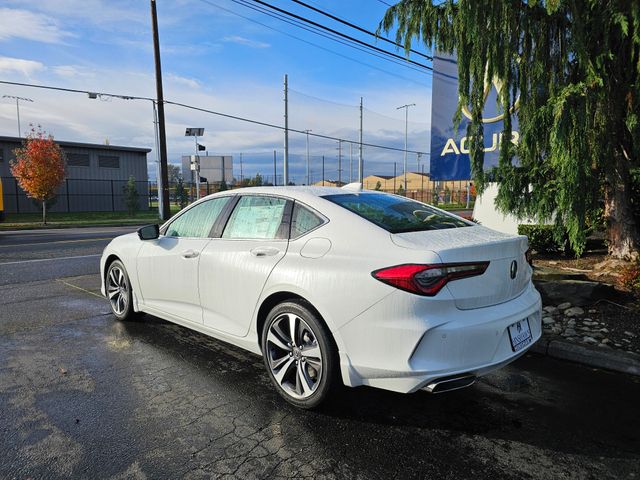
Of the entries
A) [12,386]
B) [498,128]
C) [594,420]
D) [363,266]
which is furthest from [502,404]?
[498,128]

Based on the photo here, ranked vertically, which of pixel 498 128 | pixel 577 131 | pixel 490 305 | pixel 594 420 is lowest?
pixel 594 420

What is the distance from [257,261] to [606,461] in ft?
8.22

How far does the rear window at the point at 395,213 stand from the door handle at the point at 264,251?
57 cm

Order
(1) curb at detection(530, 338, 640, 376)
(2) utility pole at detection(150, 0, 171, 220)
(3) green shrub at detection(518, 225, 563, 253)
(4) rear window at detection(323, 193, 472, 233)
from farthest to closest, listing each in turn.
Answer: (2) utility pole at detection(150, 0, 171, 220) → (3) green shrub at detection(518, 225, 563, 253) → (1) curb at detection(530, 338, 640, 376) → (4) rear window at detection(323, 193, 472, 233)

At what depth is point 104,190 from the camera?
113ft

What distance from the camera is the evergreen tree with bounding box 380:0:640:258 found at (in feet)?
19.0

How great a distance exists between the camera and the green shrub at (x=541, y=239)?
839cm

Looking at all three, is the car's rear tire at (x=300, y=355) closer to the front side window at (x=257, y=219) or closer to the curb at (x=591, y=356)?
the front side window at (x=257, y=219)

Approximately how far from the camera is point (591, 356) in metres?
4.12

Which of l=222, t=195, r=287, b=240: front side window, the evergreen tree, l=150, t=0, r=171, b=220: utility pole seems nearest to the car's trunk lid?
l=222, t=195, r=287, b=240: front side window

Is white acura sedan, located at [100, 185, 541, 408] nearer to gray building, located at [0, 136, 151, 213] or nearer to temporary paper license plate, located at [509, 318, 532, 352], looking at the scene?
temporary paper license plate, located at [509, 318, 532, 352]

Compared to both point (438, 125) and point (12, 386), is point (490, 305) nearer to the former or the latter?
point (12, 386)

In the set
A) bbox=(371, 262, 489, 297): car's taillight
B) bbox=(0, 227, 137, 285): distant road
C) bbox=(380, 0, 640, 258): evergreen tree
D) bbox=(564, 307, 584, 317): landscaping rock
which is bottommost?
bbox=(0, 227, 137, 285): distant road

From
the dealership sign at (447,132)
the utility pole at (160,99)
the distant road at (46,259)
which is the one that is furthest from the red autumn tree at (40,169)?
the dealership sign at (447,132)
